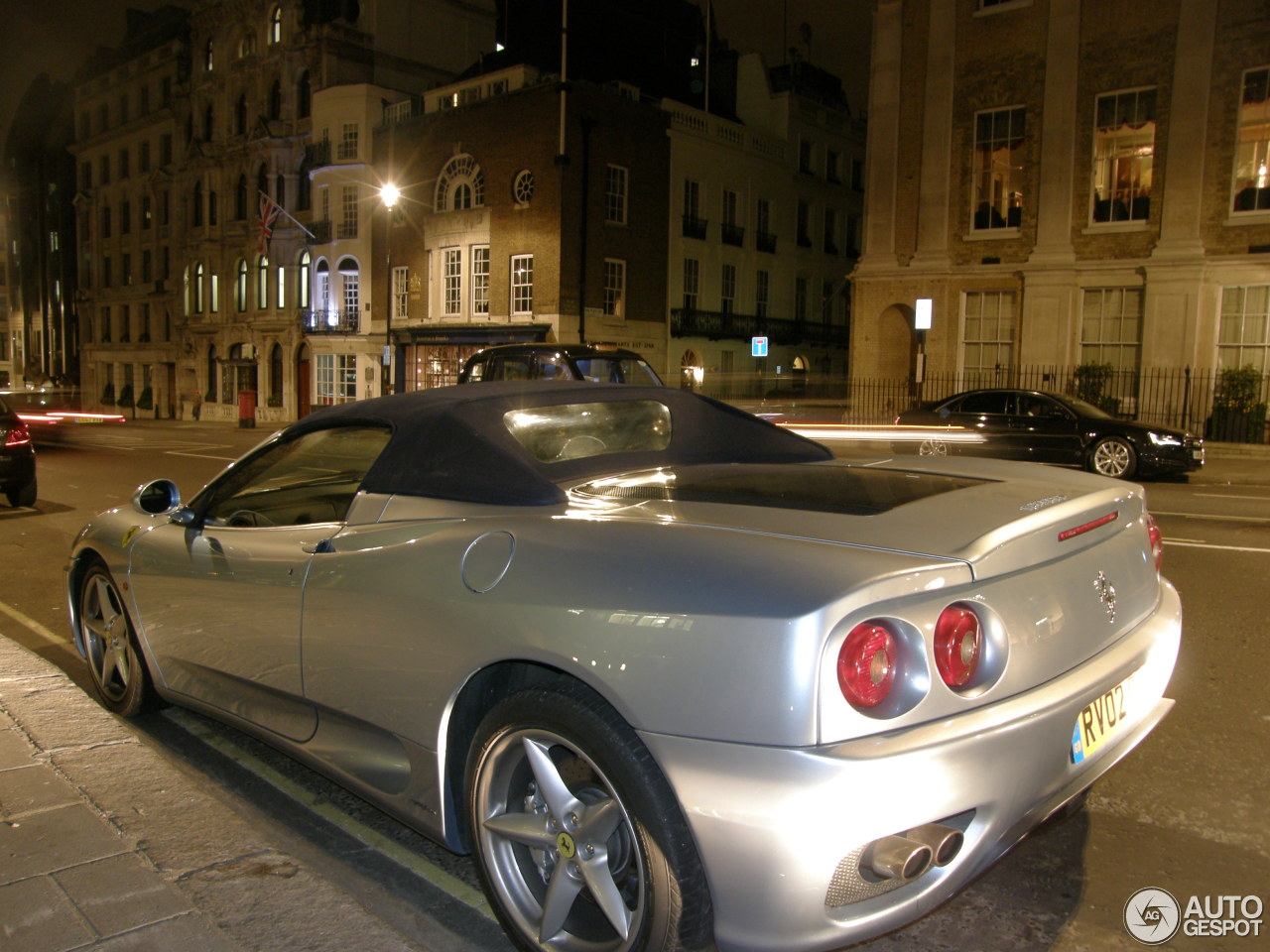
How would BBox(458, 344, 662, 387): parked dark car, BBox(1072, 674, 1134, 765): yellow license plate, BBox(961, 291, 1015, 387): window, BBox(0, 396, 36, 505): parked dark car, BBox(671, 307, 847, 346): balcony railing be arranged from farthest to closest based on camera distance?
1. BBox(671, 307, 847, 346): balcony railing
2. BBox(961, 291, 1015, 387): window
3. BBox(458, 344, 662, 387): parked dark car
4. BBox(0, 396, 36, 505): parked dark car
5. BBox(1072, 674, 1134, 765): yellow license plate

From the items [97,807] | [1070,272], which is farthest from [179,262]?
[97,807]

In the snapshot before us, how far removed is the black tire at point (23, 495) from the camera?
11109 mm

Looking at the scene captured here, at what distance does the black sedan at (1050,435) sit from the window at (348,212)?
29.1 m

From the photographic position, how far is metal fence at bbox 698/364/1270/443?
19984 mm

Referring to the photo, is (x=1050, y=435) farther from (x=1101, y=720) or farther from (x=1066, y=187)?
(x=1101, y=720)

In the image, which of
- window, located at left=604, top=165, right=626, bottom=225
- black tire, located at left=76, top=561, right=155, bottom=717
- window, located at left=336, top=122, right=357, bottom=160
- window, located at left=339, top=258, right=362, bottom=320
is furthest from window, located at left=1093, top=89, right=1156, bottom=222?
window, located at left=336, top=122, right=357, bottom=160

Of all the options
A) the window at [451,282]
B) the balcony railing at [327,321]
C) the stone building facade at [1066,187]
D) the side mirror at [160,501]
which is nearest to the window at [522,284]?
the window at [451,282]

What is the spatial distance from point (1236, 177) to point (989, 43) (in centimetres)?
632

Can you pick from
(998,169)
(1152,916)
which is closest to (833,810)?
(1152,916)

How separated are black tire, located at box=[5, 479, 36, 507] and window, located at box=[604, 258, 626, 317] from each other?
2366 cm

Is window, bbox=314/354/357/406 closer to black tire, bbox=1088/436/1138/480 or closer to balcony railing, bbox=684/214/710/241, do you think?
balcony railing, bbox=684/214/710/241

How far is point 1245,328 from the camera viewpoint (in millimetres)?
21031

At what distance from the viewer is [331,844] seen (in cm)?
332

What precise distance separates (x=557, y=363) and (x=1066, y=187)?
49.5ft
